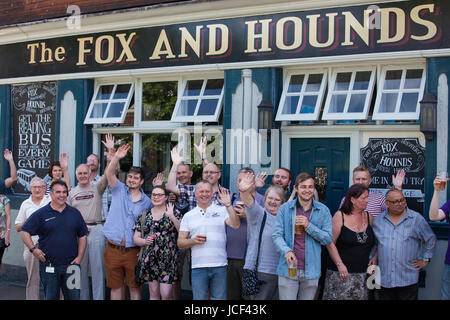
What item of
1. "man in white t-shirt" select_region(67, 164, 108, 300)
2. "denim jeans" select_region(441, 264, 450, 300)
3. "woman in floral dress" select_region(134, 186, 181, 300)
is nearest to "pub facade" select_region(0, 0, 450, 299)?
"denim jeans" select_region(441, 264, 450, 300)

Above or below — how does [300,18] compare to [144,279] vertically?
above

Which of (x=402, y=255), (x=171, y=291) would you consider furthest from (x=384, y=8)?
(x=171, y=291)

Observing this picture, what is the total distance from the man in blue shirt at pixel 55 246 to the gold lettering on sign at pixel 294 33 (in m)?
3.52

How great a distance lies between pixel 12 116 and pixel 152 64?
322cm

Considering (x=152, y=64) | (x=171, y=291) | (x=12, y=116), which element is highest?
(x=152, y=64)

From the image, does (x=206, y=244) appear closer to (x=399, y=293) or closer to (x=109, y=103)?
(x=399, y=293)

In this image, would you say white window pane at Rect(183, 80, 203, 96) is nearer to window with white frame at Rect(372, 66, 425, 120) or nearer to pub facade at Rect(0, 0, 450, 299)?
pub facade at Rect(0, 0, 450, 299)

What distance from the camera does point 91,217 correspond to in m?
6.64

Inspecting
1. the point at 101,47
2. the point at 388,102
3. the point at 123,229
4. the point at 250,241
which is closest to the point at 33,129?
the point at 101,47

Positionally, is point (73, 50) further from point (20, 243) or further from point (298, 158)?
point (298, 158)

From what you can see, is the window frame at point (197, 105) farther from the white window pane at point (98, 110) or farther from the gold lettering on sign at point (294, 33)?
the white window pane at point (98, 110)

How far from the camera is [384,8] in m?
6.50

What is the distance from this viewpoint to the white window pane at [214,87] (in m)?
7.78

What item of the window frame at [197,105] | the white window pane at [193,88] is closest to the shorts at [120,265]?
the window frame at [197,105]
